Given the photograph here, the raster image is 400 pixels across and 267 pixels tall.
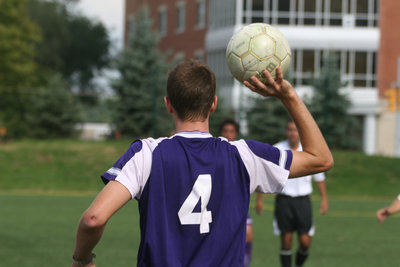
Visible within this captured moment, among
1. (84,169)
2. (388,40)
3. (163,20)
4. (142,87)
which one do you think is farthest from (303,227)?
(163,20)

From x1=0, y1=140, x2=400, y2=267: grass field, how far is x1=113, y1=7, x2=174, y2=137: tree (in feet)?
6.14

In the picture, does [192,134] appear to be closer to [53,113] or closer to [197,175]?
[197,175]

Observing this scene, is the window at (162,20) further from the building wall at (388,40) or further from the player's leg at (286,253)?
the player's leg at (286,253)

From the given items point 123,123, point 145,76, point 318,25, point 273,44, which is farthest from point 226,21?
point 273,44

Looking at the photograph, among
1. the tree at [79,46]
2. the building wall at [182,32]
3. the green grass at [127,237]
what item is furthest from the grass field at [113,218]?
the tree at [79,46]

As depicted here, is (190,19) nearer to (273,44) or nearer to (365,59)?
(365,59)

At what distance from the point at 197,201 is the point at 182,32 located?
42905mm

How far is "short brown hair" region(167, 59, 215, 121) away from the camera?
10.7ft

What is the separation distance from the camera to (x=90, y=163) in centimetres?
2434

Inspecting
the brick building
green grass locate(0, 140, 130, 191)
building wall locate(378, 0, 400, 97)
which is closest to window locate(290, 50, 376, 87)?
the brick building

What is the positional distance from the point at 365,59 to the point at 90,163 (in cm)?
1968

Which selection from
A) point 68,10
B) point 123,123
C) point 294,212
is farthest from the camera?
point 68,10

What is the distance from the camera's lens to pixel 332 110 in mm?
27703

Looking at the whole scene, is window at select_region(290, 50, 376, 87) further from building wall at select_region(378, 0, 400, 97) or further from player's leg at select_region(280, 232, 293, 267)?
player's leg at select_region(280, 232, 293, 267)
